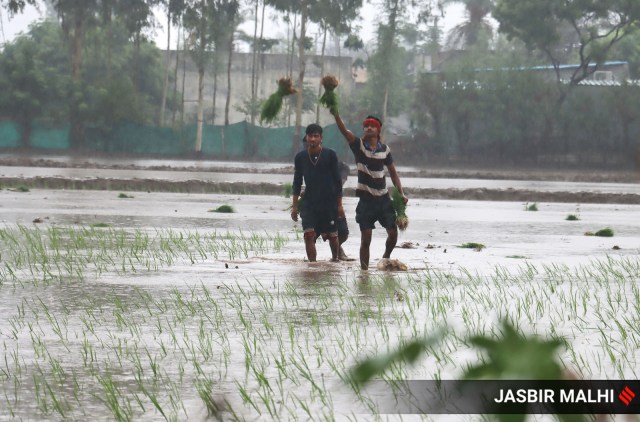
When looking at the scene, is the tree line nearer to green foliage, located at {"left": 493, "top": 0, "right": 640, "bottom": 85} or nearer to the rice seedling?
green foliage, located at {"left": 493, "top": 0, "right": 640, "bottom": 85}

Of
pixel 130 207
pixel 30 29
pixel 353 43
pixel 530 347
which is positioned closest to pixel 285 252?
pixel 130 207

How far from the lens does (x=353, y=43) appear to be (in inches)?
2896

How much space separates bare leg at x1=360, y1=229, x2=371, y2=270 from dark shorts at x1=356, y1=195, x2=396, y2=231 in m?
0.18

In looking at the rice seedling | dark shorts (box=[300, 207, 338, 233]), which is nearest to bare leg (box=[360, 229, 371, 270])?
the rice seedling

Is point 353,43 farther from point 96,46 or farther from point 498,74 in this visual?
point 96,46

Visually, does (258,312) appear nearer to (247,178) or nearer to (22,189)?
(22,189)

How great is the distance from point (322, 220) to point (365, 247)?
1.02 metres

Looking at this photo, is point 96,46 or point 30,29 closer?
point 96,46

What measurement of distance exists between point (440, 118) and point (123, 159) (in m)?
16.2

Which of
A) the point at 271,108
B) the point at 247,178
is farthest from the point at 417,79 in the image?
the point at 271,108

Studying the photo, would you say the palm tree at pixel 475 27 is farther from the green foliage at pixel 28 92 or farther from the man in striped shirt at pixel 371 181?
the man in striped shirt at pixel 371 181

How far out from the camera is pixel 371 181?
44.6 ft

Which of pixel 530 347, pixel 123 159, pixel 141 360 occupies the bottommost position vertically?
pixel 123 159

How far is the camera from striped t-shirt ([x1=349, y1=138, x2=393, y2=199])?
13367mm
